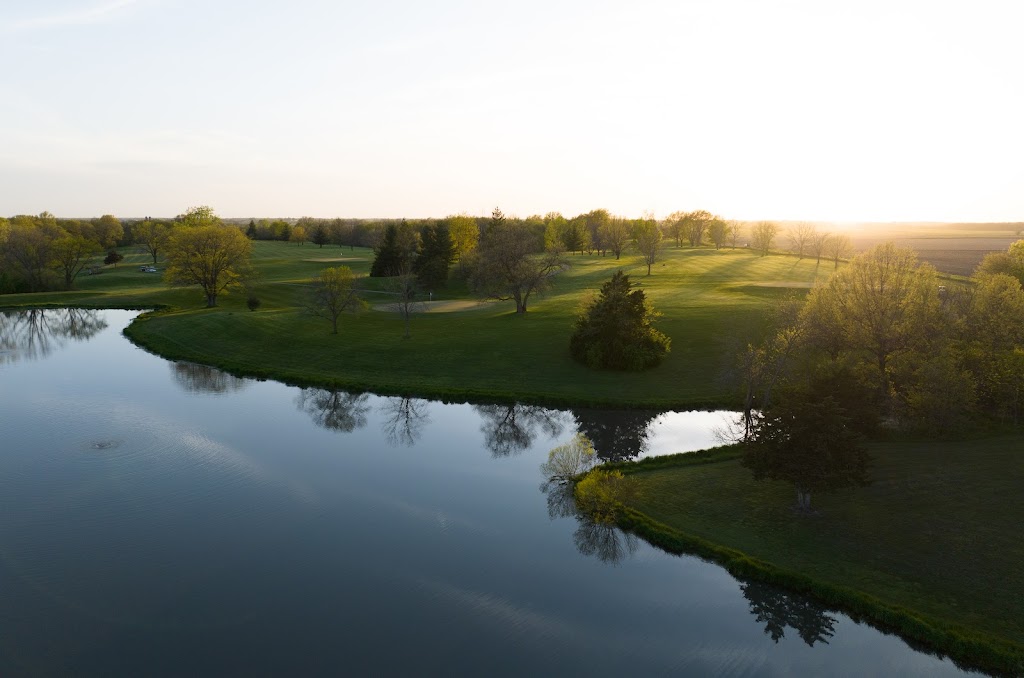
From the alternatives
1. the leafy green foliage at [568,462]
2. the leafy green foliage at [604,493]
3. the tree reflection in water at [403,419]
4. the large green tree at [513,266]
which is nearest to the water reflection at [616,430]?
the leafy green foliage at [568,462]

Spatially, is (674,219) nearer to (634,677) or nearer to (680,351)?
(680,351)

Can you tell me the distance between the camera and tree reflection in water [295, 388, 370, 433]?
4491cm

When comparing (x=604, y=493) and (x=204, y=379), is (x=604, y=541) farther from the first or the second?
(x=204, y=379)

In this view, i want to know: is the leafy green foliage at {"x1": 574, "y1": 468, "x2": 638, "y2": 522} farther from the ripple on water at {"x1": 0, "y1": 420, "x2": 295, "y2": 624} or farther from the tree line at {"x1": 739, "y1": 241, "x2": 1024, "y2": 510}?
the ripple on water at {"x1": 0, "y1": 420, "x2": 295, "y2": 624}

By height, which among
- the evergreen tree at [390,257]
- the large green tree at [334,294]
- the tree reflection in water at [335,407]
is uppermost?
the evergreen tree at [390,257]

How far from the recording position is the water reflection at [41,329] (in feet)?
219

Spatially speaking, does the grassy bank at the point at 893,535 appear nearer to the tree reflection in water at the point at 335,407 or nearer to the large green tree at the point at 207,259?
the tree reflection in water at the point at 335,407

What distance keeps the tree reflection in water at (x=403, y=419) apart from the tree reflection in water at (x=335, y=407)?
5.61 feet

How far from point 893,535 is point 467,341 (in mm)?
41920

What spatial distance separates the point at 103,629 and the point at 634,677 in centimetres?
1784

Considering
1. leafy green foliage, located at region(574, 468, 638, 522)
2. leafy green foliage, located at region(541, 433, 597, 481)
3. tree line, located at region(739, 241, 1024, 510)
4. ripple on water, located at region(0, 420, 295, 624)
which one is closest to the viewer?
ripple on water, located at region(0, 420, 295, 624)

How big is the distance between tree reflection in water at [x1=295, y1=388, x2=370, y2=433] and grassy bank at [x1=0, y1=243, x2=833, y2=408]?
1.78 m

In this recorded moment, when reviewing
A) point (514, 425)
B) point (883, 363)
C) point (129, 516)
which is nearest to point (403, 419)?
point (514, 425)

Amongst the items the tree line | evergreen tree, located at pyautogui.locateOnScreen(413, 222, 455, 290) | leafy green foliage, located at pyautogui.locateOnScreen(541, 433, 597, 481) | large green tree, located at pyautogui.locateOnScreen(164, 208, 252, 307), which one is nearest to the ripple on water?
leafy green foliage, located at pyautogui.locateOnScreen(541, 433, 597, 481)
